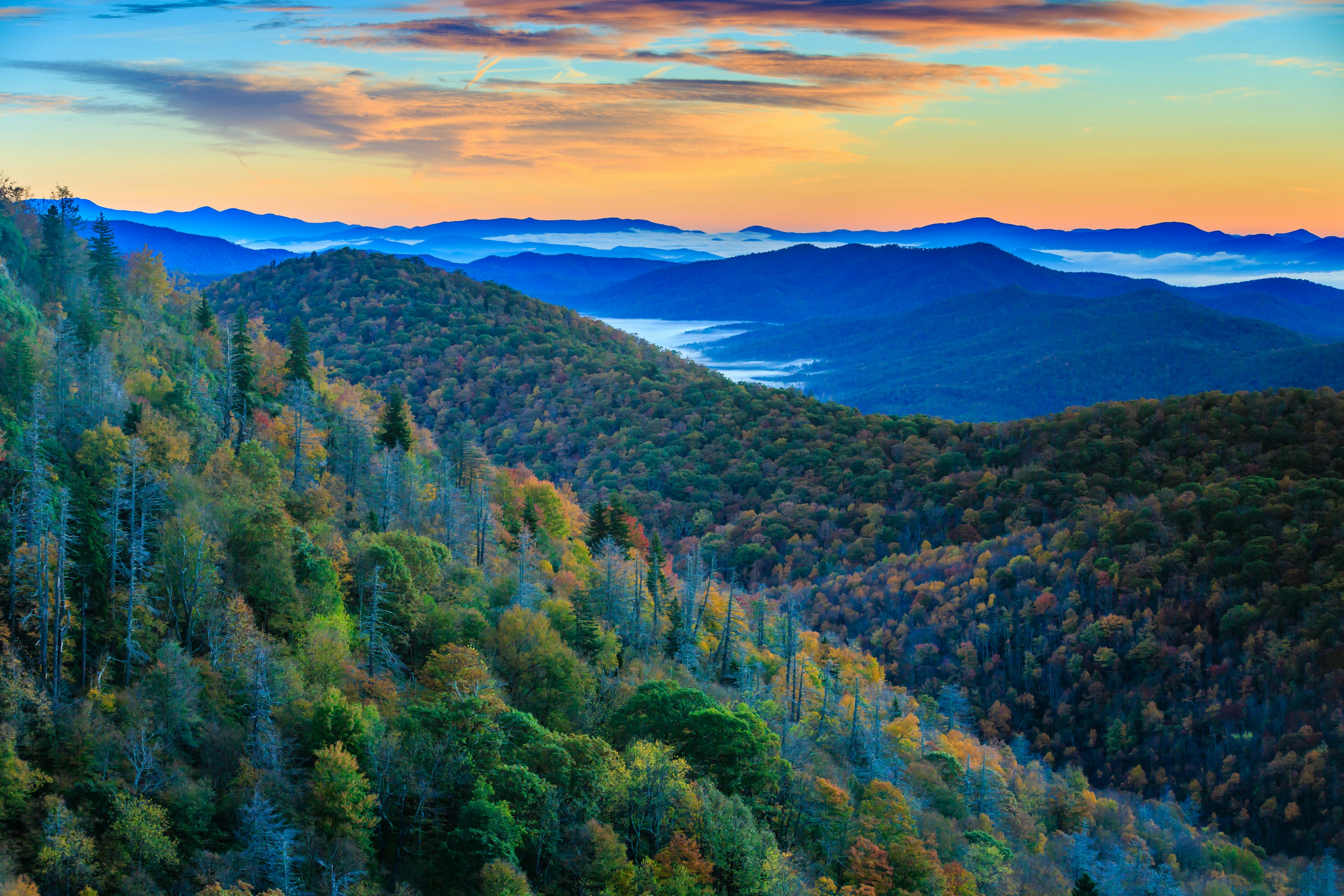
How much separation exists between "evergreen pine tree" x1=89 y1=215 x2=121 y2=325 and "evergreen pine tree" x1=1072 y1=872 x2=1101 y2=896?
64655mm

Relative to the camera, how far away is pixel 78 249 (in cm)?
6900

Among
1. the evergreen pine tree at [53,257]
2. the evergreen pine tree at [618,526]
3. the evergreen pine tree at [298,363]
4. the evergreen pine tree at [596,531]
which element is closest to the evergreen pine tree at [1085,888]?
the evergreen pine tree at [618,526]

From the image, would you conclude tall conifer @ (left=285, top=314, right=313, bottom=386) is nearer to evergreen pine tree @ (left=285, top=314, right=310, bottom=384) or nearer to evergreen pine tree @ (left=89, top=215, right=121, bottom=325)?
evergreen pine tree @ (left=285, top=314, right=310, bottom=384)

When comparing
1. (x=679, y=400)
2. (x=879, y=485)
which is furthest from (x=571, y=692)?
(x=679, y=400)

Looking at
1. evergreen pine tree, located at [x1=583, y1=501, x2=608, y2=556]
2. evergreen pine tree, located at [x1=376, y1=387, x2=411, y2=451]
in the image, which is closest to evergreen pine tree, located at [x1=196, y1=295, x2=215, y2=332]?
evergreen pine tree, located at [x1=376, y1=387, x2=411, y2=451]

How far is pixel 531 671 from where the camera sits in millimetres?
46719

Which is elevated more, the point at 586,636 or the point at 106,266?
the point at 106,266

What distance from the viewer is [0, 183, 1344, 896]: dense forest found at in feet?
111

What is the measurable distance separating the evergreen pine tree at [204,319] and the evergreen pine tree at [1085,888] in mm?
69071

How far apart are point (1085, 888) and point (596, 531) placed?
4617 centimetres

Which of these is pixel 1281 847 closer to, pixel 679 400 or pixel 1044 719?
pixel 1044 719

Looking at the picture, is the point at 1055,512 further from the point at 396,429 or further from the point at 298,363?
the point at 298,363

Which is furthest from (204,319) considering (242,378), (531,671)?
(531,671)

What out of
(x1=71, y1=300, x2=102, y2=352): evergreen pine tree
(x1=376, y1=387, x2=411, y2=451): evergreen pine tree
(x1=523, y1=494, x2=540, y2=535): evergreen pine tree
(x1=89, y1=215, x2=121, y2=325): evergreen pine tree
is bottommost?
(x1=523, y1=494, x2=540, y2=535): evergreen pine tree
